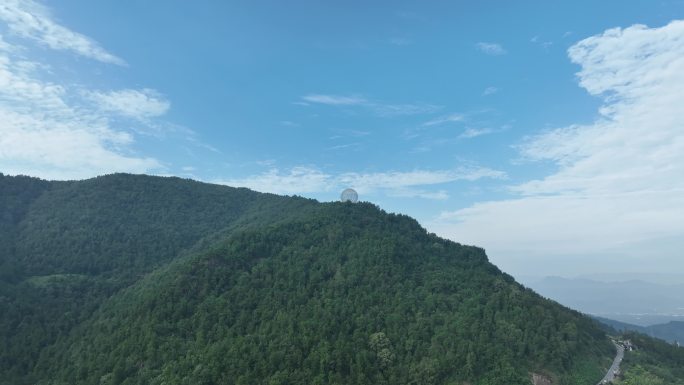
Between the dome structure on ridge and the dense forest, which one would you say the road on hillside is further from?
the dome structure on ridge

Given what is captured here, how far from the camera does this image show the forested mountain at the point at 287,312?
6312 centimetres

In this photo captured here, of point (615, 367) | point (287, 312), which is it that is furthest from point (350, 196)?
point (615, 367)

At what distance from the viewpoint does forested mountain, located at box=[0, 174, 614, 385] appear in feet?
207

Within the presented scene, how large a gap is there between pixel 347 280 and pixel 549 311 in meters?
36.5

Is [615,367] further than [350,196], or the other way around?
[350,196]

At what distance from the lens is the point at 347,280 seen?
8394 cm

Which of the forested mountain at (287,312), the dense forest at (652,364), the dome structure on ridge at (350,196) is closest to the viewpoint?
the forested mountain at (287,312)

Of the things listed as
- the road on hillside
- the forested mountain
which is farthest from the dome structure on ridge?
the road on hillside

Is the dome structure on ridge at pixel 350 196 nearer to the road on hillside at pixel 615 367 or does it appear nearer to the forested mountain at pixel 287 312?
the forested mountain at pixel 287 312

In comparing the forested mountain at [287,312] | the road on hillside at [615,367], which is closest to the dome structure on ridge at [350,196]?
the forested mountain at [287,312]

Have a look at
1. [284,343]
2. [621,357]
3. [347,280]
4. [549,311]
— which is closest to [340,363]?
[284,343]

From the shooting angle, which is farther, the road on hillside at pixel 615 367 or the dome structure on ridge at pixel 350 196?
the dome structure on ridge at pixel 350 196

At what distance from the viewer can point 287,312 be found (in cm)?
7450

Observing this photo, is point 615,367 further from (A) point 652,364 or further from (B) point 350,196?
(B) point 350,196
